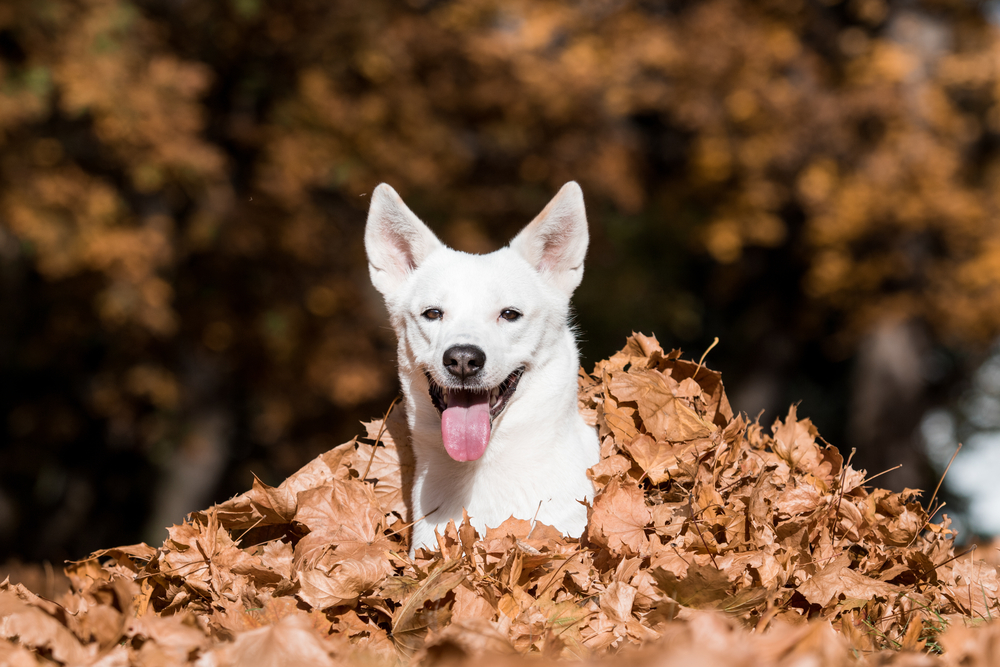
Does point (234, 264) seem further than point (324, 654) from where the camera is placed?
Yes

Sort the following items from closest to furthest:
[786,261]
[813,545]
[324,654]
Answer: [324,654] → [813,545] → [786,261]

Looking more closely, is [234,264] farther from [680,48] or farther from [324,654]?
[324,654]

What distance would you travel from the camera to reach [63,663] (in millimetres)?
2252

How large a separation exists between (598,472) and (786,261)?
A: 12793 mm

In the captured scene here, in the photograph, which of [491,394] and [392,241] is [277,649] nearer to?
[491,394]

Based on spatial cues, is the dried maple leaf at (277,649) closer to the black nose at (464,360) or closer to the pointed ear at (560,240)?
the black nose at (464,360)

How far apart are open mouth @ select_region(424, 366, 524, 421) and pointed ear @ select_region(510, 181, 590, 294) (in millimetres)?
618

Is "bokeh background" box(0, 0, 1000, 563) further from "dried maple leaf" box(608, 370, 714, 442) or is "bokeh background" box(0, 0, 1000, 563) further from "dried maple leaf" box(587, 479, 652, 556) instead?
"dried maple leaf" box(587, 479, 652, 556)

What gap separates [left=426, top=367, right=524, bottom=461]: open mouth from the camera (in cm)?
315

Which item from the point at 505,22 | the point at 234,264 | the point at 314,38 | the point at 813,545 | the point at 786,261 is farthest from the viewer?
the point at 786,261

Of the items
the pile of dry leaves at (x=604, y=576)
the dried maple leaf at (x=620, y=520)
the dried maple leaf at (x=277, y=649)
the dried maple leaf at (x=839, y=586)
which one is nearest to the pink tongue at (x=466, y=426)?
the pile of dry leaves at (x=604, y=576)

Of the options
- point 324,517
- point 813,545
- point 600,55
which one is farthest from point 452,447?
point 600,55

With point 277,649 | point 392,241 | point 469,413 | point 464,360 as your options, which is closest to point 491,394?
point 469,413

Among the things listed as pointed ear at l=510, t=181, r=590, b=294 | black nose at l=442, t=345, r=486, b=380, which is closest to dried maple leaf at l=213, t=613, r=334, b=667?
black nose at l=442, t=345, r=486, b=380
